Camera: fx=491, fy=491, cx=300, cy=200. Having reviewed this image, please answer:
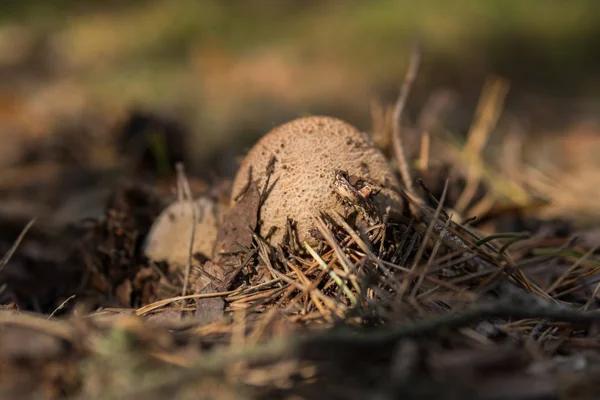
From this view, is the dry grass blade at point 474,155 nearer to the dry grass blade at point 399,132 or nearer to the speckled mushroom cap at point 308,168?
the dry grass blade at point 399,132

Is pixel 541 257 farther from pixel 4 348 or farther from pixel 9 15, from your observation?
pixel 9 15

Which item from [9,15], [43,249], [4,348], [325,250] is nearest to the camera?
[4,348]

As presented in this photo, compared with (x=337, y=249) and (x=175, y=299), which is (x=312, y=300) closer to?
(x=337, y=249)

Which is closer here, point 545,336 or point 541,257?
point 545,336

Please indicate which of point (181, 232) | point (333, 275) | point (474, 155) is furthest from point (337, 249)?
point (474, 155)

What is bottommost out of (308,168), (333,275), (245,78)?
(333,275)

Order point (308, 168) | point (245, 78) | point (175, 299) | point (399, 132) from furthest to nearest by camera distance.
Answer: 1. point (245, 78)
2. point (399, 132)
3. point (308, 168)
4. point (175, 299)

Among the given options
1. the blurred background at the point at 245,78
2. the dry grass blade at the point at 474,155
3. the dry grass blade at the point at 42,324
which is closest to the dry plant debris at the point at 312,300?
the dry grass blade at the point at 42,324

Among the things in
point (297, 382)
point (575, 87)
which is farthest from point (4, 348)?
point (575, 87)
